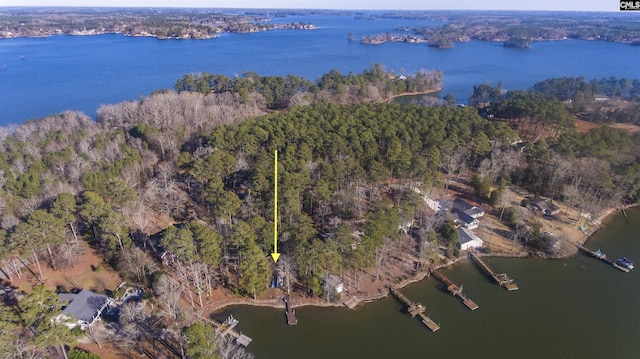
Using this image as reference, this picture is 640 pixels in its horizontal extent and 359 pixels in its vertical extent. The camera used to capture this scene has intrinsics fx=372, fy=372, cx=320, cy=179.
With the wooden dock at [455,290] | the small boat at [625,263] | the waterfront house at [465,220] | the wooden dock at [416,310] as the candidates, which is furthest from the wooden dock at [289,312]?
the small boat at [625,263]

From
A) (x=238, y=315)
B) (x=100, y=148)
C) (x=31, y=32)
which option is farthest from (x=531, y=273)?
(x=31, y=32)

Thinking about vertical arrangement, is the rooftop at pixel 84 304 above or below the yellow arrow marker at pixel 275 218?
below

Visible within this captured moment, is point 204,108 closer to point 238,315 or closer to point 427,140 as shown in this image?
point 427,140

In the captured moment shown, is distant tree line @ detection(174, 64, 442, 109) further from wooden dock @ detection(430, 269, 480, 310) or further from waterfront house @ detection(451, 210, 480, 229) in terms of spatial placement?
wooden dock @ detection(430, 269, 480, 310)

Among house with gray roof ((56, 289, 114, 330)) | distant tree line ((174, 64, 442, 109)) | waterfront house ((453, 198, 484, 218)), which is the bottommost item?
house with gray roof ((56, 289, 114, 330))

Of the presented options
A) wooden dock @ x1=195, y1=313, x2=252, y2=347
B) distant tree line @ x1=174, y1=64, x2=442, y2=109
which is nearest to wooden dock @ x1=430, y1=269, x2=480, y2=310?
wooden dock @ x1=195, y1=313, x2=252, y2=347

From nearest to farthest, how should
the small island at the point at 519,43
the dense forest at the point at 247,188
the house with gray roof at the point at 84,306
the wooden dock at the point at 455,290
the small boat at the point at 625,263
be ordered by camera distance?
the house with gray roof at the point at 84,306
the dense forest at the point at 247,188
the wooden dock at the point at 455,290
the small boat at the point at 625,263
the small island at the point at 519,43

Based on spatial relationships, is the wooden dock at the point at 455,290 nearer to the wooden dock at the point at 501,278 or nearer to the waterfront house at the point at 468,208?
the wooden dock at the point at 501,278
